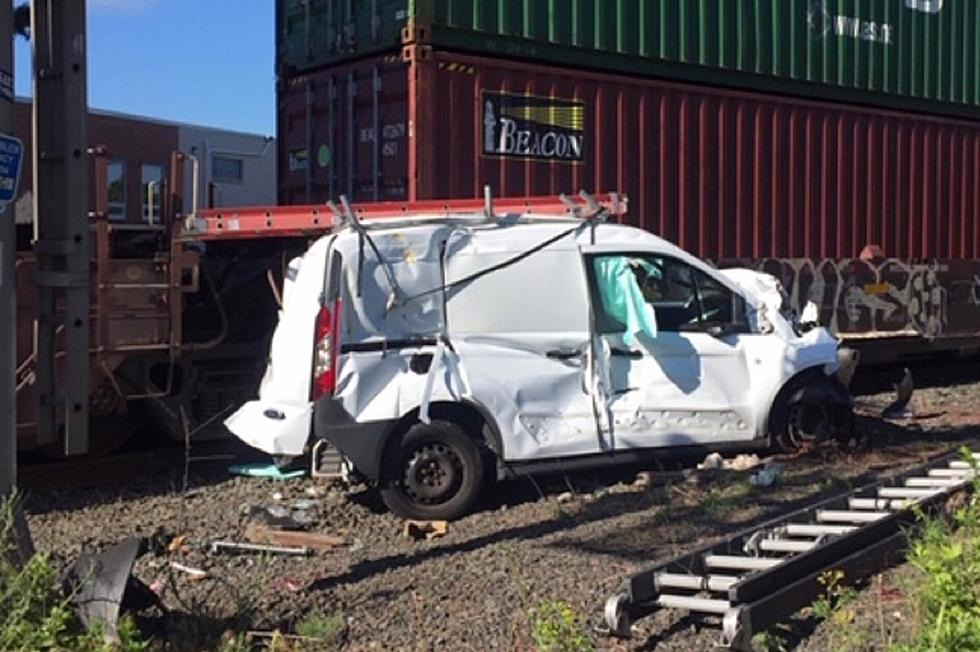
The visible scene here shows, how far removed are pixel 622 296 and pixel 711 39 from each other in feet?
17.5

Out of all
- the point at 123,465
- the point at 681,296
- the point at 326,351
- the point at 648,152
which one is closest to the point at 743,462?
the point at 681,296

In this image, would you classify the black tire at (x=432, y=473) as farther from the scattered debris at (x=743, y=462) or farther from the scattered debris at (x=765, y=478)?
the scattered debris at (x=743, y=462)

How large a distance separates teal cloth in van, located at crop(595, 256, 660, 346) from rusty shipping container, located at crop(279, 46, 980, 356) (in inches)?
104

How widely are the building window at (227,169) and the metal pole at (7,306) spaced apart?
2107cm

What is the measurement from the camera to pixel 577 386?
27.1 ft

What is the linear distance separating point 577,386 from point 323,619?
3246mm

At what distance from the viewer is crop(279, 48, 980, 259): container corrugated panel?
425 inches

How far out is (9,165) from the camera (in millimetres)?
5137

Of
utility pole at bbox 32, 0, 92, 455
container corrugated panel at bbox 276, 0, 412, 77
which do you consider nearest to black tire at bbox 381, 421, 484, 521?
utility pole at bbox 32, 0, 92, 455

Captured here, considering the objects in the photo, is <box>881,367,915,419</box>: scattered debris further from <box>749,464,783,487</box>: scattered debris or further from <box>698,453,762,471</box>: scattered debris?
<box>749,464,783,487</box>: scattered debris

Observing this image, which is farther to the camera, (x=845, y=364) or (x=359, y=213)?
(x=845, y=364)

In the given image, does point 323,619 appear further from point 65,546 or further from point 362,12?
point 362,12

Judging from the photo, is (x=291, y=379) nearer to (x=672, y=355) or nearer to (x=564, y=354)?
(x=564, y=354)

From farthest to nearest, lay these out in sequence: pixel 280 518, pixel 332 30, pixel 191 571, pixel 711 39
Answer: pixel 711 39
pixel 332 30
pixel 280 518
pixel 191 571
